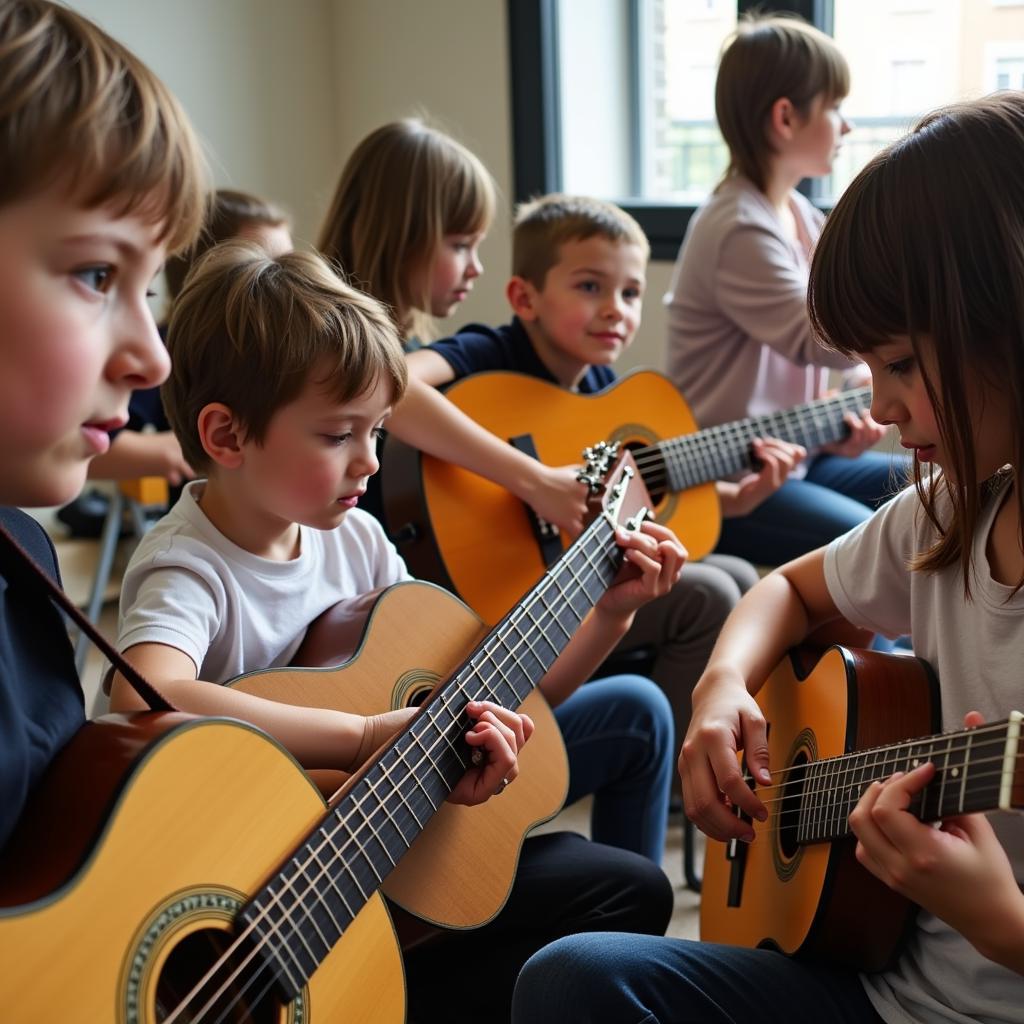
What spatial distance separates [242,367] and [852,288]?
0.64 metres

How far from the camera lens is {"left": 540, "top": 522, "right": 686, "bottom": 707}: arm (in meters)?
1.49

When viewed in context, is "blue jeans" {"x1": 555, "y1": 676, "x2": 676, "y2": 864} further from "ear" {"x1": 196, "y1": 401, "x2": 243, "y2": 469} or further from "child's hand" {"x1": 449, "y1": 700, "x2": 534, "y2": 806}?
"ear" {"x1": 196, "y1": 401, "x2": 243, "y2": 469}

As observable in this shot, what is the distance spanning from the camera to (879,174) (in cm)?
103

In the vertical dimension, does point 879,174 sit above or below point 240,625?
above

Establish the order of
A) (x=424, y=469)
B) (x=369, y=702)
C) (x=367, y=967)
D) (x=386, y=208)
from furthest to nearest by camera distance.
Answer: (x=386, y=208)
(x=424, y=469)
(x=369, y=702)
(x=367, y=967)

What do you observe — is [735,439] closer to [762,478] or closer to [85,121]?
[762,478]

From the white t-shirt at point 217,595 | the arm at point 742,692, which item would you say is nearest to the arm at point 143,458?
the white t-shirt at point 217,595

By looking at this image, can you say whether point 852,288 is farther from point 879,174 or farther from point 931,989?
point 931,989

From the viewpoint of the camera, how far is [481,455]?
1.80 metres

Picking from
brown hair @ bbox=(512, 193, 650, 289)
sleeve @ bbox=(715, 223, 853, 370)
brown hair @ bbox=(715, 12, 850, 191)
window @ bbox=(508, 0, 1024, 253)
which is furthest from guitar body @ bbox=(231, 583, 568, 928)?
window @ bbox=(508, 0, 1024, 253)

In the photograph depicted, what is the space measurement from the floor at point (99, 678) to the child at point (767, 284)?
1.88 feet

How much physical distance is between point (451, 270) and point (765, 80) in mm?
768

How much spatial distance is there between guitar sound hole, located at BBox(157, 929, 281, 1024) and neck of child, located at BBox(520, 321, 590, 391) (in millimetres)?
1387

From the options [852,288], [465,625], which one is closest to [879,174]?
[852,288]
